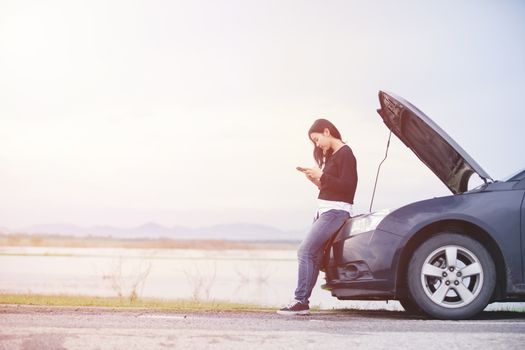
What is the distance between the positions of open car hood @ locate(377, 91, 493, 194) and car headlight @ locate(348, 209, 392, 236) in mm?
853

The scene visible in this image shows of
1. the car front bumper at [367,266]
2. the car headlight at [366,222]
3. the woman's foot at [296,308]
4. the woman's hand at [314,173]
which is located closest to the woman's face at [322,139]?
the woman's hand at [314,173]

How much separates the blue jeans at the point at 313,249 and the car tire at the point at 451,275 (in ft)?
3.12

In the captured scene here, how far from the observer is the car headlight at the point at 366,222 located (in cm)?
664

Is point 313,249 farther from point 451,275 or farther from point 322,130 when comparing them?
point 451,275

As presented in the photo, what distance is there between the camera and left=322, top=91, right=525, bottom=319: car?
6367 millimetres

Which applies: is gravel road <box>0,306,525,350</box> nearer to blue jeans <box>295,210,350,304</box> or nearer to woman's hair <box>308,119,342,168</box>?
blue jeans <box>295,210,350,304</box>

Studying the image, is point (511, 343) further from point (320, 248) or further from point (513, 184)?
point (320, 248)

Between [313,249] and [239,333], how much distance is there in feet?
7.76

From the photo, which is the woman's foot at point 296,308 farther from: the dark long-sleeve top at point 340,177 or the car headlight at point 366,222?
the dark long-sleeve top at point 340,177

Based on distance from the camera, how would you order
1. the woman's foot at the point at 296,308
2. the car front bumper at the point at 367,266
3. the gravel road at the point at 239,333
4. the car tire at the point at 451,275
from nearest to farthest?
the gravel road at the point at 239,333 → the car tire at the point at 451,275 → the car front bumper at the point at 367,266 → the woman's foot at the point at 296,308

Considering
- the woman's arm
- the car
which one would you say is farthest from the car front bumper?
the woman's arm

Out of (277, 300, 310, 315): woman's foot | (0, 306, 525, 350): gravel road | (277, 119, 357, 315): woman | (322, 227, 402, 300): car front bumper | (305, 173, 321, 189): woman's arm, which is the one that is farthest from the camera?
(305, 173, 321, 189): woman's arm

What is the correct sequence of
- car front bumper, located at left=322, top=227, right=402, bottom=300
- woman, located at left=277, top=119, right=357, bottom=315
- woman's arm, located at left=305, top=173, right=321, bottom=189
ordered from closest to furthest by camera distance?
car front bumper, located at left=322, top=227, right=402, bottom=300 < woman, located at left=277, top=119, right=357, bottom=315 < woman's arm, located at left=305, top=173, right=321, bottom=189

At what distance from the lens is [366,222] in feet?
22.2
